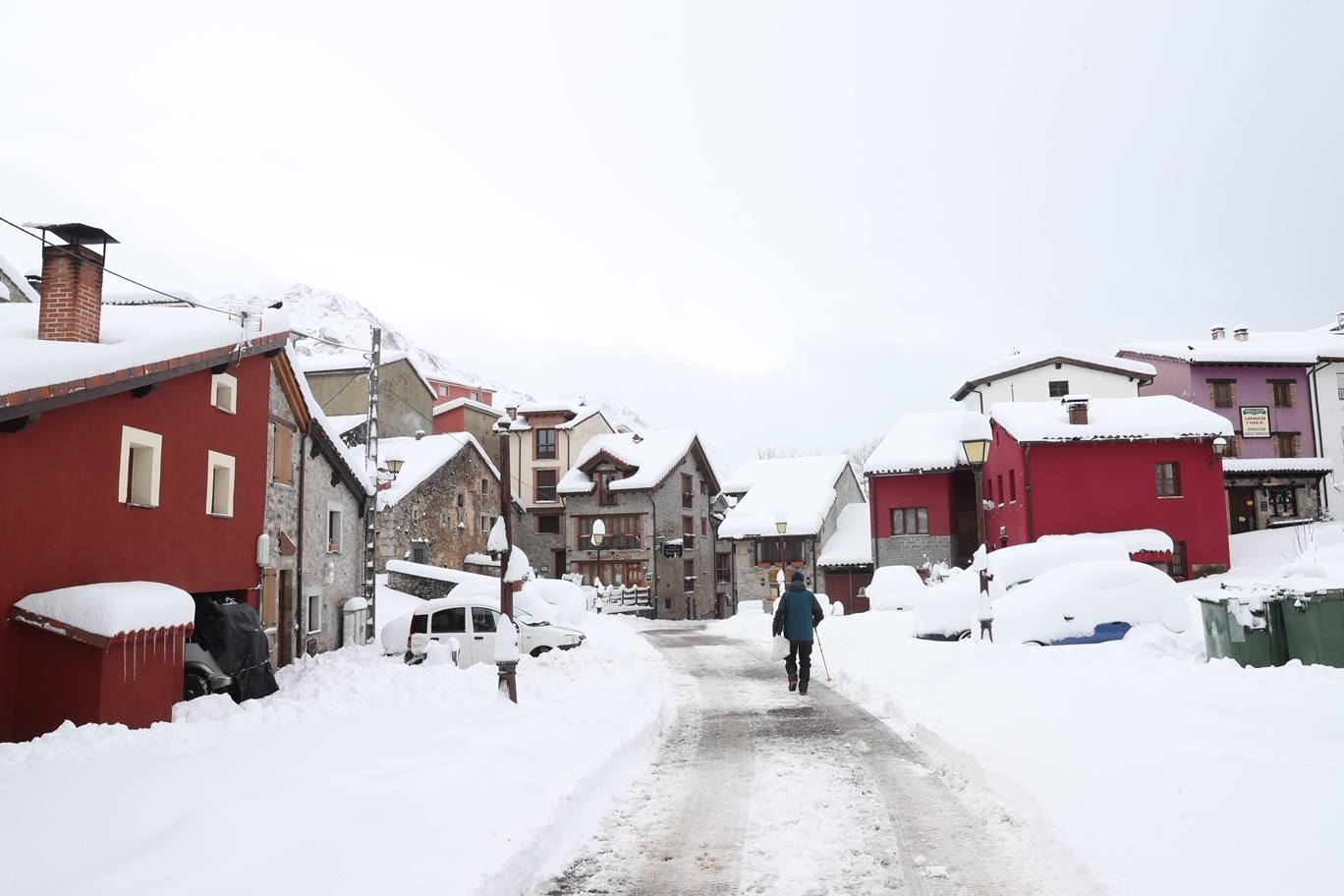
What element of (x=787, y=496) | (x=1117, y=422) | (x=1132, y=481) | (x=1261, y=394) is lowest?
(x=1132, y=481)

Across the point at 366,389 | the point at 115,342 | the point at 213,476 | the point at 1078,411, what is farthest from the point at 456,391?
the point at 115,342

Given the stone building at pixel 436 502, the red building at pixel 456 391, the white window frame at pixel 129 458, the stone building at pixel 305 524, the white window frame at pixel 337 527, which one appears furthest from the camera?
the red building at pixel 456 391

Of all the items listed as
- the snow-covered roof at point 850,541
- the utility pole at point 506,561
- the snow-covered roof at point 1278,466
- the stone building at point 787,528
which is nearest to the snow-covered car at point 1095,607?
the utility pole at point 506,561

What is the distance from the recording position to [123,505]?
12953mm

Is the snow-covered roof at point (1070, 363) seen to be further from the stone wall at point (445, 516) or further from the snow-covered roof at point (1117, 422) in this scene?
the stone wall at point (445, 516)

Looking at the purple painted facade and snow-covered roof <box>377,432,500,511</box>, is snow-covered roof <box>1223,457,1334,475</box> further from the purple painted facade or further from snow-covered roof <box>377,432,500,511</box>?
snow-covered roof <box>377,432,500,511</box>

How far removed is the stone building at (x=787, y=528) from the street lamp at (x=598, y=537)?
5929 millimetres

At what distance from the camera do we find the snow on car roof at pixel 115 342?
10.7 metres

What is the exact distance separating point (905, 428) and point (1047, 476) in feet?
31.9

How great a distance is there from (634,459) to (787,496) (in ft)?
27.5

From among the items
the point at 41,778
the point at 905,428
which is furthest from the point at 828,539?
the point at 41,778

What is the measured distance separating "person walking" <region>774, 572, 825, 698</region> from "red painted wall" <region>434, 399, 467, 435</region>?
43152 mm

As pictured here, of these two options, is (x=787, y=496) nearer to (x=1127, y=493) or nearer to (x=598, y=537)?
(x=598, y=537)

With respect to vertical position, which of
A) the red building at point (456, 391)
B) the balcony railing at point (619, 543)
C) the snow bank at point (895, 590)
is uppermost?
the red building at point (456, 391)
